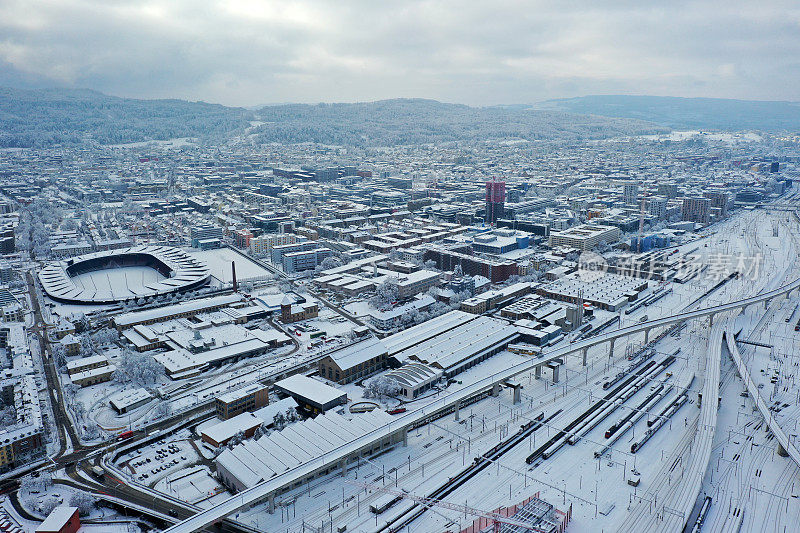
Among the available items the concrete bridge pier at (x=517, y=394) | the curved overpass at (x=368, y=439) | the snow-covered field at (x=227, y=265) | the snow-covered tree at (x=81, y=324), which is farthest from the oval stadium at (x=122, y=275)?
the concrete bridge pier at (x=517, y=394)

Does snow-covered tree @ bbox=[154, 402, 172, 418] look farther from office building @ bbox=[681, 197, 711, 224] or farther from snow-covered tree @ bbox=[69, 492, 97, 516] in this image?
office building @ bbox=[681, 197, 711, 224]

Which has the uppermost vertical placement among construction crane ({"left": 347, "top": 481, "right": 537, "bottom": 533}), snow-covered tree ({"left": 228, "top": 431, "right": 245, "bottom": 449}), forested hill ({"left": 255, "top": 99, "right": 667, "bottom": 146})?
forested hill ({"left": 255, "top": 99, "right": 667, "bottom": 146})

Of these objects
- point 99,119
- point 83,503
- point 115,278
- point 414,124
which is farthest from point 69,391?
point 99,119

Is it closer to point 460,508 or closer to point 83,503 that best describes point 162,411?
point 83,503

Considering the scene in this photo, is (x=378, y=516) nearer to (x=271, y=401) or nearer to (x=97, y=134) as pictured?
(x=271, y=401)

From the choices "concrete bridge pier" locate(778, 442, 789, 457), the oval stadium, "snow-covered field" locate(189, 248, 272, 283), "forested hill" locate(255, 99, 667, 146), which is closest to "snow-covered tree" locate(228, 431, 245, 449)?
"concrete bridge pier" locate(778, 442, 789, 457)

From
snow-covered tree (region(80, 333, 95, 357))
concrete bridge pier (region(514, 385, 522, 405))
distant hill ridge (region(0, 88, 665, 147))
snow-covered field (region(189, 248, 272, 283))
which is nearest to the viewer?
concrete bridge pier (region(514, 385, 522, 405))

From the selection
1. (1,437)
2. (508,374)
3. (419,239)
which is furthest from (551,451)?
(419,239)
